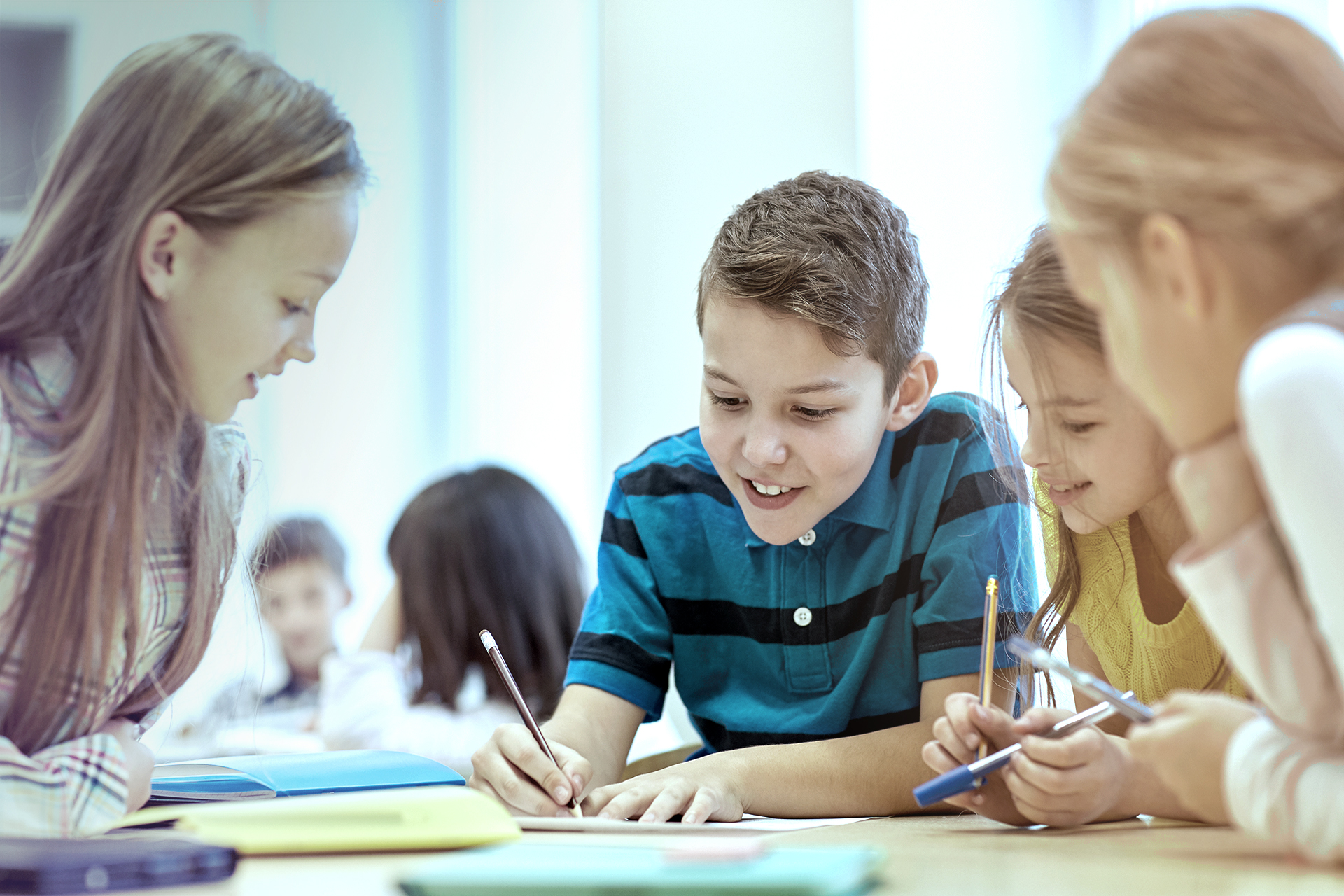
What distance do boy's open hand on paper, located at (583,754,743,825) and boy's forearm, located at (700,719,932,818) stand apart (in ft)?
0.04

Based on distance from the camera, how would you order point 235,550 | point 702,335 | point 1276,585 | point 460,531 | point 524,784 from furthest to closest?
point 460,531 < point 702,335 < point 524,784 < point 235,550 < point 1276,585

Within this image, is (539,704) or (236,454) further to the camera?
(539,704)

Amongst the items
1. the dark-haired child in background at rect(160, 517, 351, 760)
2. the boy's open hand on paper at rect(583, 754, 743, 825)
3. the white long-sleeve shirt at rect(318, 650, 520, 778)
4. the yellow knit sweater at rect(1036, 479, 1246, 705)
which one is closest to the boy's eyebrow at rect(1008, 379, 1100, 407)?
the yellow knit sweater at rect(1036, 479, 1246, 705)

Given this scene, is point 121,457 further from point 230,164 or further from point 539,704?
point 539,704

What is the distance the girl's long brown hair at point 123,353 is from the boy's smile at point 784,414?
1.07 feet

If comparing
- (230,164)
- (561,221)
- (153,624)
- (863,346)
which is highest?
(561,221)

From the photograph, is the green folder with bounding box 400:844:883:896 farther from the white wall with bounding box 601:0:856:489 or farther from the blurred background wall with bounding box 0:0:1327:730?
the white wall with bounding box 601:0:856:489

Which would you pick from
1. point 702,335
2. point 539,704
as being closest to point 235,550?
point 702,335

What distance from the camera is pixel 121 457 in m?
0.62

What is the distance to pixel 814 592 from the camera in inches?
39.4

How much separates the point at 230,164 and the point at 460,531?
3.71ft

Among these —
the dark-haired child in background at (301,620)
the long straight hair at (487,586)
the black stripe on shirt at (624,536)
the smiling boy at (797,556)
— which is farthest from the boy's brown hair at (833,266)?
the dark-haired child in background at (301,620)

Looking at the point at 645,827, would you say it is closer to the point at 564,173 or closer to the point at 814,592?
the point at 814,592

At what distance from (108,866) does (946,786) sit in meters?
0.41
